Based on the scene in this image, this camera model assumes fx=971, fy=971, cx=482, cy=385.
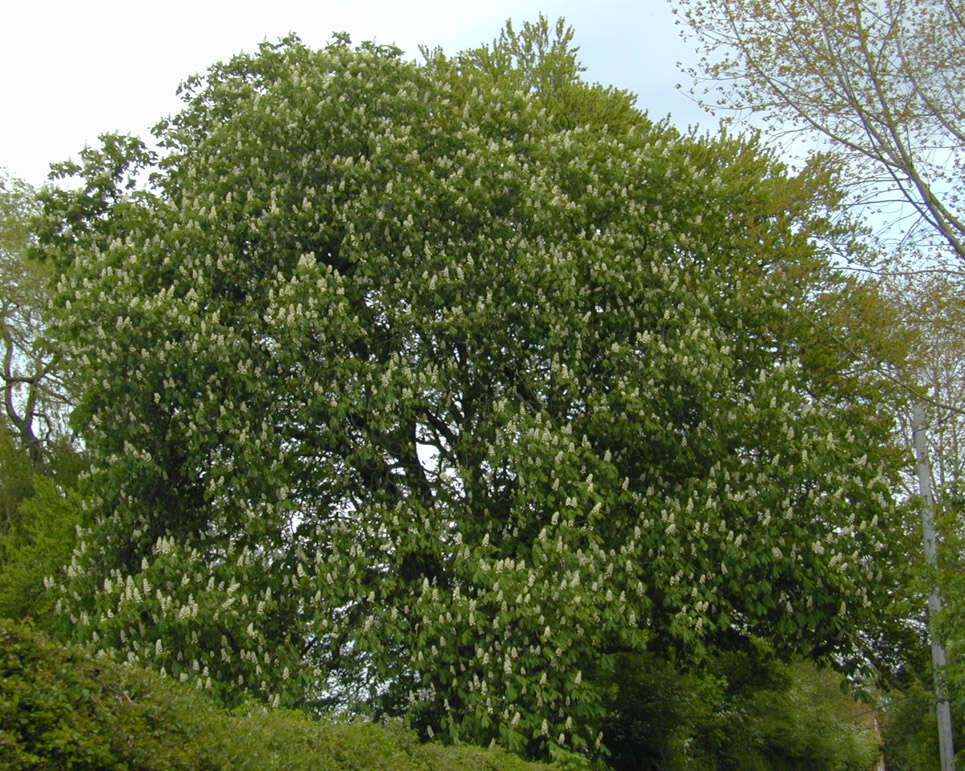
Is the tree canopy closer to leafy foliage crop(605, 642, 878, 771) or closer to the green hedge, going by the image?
leafy foliage crop(605, 642, 878, 771)

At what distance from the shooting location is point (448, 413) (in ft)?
50.2

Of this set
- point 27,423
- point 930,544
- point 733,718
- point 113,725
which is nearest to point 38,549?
point 27,423

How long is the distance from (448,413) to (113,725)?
34.2 ft

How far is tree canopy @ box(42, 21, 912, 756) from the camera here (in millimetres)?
12633

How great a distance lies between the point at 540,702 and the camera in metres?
12.2

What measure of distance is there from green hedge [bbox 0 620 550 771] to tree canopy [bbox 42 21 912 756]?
5.01 metres

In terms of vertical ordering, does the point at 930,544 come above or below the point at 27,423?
below

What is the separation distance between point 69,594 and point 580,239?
8.97 meters

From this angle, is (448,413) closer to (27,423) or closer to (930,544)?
(930,544)

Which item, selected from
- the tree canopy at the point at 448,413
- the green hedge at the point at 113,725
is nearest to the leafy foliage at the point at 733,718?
the tree canopy at the point at 448,413

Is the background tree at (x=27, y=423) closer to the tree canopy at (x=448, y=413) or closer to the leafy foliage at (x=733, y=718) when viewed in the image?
the tree canopy at (x=448, y=413)

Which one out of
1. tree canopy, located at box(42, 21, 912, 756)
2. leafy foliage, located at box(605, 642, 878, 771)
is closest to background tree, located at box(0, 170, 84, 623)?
tree canopy, located at box(42, 21, 912, 756)

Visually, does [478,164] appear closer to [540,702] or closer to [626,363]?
[626,363]

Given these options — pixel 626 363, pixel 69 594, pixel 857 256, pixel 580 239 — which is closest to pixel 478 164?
pixel 580 239
